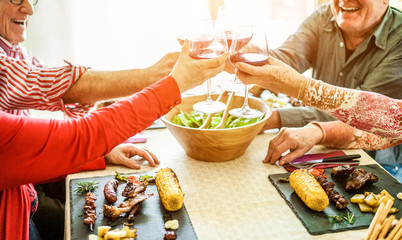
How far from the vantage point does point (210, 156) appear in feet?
5.13

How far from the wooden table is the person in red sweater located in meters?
0.20

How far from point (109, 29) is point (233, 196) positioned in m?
2.57

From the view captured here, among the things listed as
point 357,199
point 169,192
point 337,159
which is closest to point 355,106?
point 337,159

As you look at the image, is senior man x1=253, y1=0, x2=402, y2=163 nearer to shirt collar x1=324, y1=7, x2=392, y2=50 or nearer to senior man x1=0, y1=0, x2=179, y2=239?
shirt collar x1=324, y1=7, x2=392, y2=50

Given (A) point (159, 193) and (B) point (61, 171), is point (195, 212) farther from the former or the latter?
(B) point (61, 171)

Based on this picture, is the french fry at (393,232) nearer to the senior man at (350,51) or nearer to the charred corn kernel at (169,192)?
the charred corn kernel at (169,192)

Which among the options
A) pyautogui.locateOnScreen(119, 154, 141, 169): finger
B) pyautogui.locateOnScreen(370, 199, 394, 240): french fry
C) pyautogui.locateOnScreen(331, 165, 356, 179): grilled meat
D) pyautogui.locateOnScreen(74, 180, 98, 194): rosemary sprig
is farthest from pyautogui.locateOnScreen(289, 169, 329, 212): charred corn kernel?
pyautogui.locateOnScreen(74, 180, 98, 194): rosemary sprig

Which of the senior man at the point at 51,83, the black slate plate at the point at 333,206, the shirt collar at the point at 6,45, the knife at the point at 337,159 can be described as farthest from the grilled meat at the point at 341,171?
the shirt collar at the point at 6,45

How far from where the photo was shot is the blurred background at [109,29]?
3.41 metres

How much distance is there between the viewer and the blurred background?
341 cm

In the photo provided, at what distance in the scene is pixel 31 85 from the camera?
173 centimetres

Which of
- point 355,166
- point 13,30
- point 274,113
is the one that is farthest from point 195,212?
point 13,30

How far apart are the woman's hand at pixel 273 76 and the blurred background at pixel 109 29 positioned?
82.0 inches

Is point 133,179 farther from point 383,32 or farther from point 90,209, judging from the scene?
point 383,32
